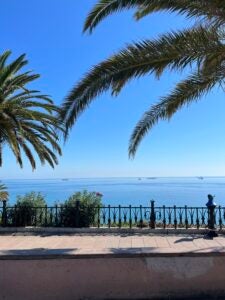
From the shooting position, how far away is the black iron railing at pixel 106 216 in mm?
12789

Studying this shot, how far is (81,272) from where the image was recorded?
4703mm

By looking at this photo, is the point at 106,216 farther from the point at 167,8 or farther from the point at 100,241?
the point at 167,8

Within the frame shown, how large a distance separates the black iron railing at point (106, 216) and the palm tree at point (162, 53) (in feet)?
17.1

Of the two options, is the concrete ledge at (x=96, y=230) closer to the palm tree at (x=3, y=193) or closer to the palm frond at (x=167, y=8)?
the palm tree at (x=3, y=193)

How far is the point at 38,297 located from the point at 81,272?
612 mm

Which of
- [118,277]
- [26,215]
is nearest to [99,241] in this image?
[26,215]

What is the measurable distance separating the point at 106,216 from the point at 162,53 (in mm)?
7166

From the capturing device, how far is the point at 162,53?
7.58 meters

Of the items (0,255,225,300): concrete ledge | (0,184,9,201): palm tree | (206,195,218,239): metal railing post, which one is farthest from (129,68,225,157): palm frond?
(0,184,9,201): palm tree

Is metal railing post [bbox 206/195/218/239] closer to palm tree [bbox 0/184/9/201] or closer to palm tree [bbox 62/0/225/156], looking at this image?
palm tree [bbox 62/0/225/156]

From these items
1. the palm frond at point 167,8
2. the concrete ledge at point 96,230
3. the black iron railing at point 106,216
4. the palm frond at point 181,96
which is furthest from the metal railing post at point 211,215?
the palm frond at point 167,8

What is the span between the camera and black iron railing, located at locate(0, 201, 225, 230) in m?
12.8

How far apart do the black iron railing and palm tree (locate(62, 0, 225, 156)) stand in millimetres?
5222

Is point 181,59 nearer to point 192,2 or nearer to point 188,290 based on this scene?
point 192,2
